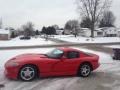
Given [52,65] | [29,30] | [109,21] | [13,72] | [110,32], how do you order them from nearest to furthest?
1. [13,72]
2. [52,65]
3. [110,32]
4. [29,30]
5. [109,21]

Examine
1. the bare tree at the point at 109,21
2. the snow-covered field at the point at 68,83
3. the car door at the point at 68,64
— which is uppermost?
the bare tree at the point at 109,21

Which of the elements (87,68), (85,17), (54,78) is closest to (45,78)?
(54,78)

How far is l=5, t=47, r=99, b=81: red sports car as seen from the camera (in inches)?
393

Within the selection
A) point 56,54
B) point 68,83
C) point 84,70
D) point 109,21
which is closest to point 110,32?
point 109,21

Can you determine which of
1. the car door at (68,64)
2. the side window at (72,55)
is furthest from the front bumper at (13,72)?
the side window at (72,55)

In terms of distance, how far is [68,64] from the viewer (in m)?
10.8

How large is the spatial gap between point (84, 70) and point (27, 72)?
7.92 feet

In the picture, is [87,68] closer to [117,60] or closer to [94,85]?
[94,85]

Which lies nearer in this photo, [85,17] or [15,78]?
[15,78]

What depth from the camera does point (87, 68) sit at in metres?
11.1

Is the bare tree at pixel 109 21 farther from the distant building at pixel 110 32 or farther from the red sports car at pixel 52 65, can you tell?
the red sports car at pixel 52 65

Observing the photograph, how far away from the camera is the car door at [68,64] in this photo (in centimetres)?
1066

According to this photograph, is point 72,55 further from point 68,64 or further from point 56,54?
point 56,54

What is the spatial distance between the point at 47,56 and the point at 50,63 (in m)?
0.75
